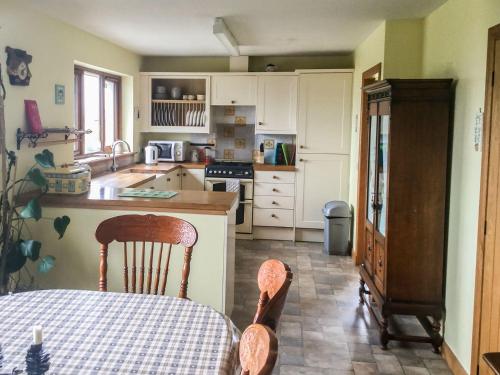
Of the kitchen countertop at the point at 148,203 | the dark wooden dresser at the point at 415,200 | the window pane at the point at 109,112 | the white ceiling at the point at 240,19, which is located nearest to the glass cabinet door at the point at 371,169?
the dark wooden dresser at the point at 415,200

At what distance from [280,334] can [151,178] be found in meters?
2.10

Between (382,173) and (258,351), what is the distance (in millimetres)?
2508

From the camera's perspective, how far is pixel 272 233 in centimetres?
568

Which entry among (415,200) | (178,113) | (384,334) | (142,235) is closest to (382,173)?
(415,200)

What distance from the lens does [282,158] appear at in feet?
18.9

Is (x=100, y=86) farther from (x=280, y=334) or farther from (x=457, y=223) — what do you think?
(x=457, y=223)

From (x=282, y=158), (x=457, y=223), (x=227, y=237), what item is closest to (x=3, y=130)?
(x=227, y=237)

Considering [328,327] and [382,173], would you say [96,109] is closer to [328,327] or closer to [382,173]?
[382,173]

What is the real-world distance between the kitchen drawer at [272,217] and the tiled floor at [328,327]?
769 mm

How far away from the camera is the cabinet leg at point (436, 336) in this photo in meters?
2.92

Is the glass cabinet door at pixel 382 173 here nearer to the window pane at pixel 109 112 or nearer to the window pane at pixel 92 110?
the window pane at pixel 92 110

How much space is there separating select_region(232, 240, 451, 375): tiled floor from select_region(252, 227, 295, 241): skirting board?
0.78 meters

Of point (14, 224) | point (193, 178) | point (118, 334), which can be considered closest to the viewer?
point (118, 334)

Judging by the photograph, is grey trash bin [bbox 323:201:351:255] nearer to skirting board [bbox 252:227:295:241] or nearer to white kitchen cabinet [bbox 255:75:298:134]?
skirting board [bbox 252:227:295:241]
